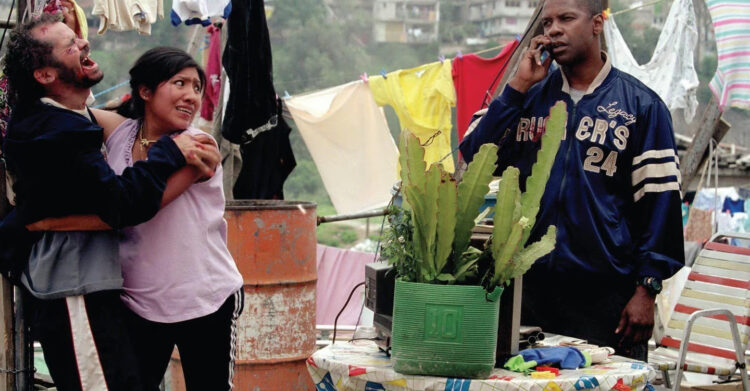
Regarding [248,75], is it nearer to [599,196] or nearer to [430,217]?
[599,196]

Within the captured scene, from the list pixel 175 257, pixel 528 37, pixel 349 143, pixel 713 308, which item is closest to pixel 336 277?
pixel 349 143

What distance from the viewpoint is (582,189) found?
323cm

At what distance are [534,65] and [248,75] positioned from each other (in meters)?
3.09

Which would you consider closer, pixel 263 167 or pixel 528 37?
pixel 528 37

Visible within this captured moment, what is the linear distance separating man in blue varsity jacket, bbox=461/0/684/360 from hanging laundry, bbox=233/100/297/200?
4500mm

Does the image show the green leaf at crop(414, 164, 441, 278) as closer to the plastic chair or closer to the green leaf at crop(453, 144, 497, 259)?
the green leaf at crop(453, 144, 497, 259)

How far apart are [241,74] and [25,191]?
3.44 m

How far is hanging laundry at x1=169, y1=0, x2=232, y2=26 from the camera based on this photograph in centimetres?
587

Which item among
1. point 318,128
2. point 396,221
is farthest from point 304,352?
point 318,128

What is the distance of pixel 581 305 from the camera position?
3318 mm

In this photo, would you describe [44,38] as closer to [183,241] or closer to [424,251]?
[183,241]

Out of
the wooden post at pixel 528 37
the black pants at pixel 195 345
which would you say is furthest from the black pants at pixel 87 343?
the wooden post at pixel 528 37

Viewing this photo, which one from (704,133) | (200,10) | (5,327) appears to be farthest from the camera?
(704,133)

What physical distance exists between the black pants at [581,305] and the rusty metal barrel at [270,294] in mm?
1787
